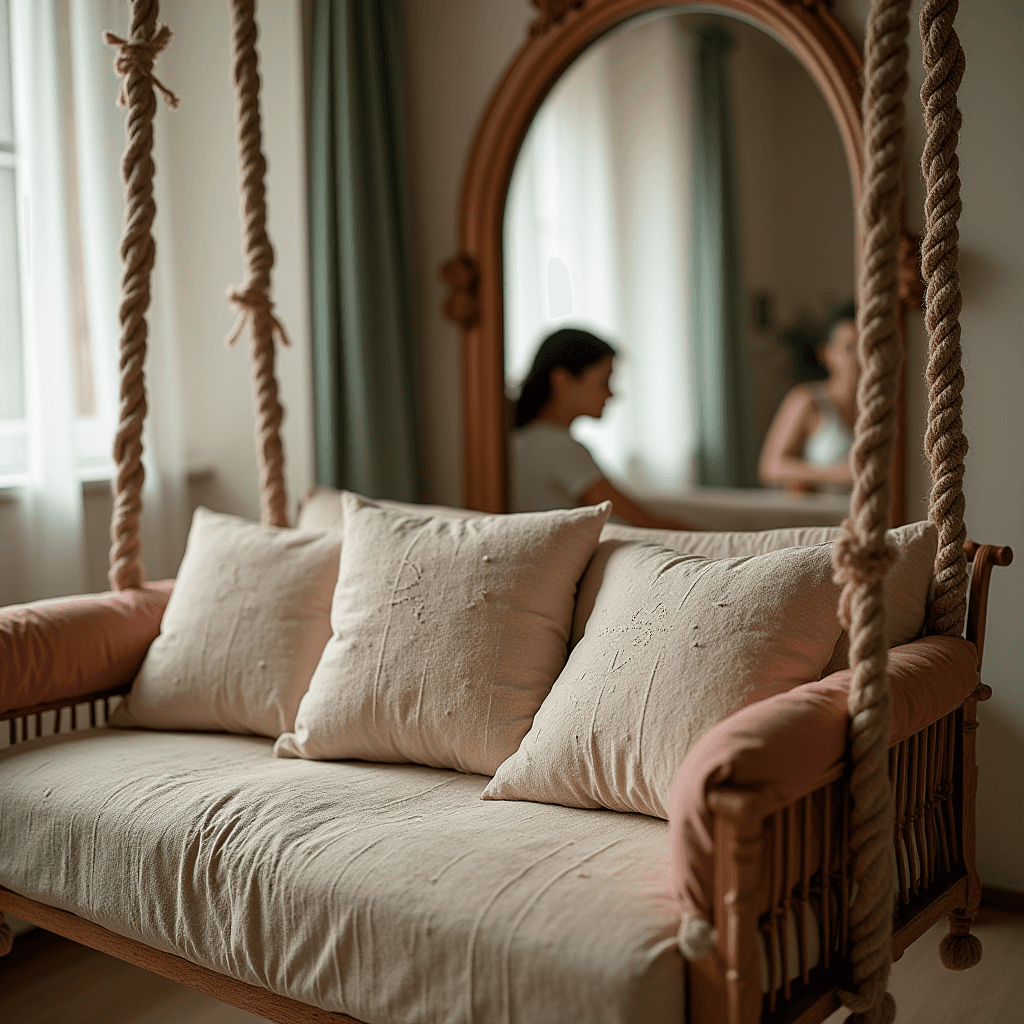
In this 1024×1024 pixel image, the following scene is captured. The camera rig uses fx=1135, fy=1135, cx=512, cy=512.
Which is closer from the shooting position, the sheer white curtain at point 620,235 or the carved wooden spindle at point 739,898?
the carved wooden spindle at point 739,898

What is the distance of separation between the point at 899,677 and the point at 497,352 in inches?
65.7

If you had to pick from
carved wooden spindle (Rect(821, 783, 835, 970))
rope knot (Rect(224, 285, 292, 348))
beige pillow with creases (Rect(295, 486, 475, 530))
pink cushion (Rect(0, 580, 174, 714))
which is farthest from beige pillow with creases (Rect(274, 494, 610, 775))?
rope knot (Rect(224, 285, 292, 348))

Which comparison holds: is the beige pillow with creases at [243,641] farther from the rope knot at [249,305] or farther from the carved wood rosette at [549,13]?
the carved wood rosette at [549,13]

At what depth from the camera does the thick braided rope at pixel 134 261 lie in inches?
85.5

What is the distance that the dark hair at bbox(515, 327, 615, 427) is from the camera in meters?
2.83

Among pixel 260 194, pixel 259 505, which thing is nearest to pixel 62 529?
pixel 259 505

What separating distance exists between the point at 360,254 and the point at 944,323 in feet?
5.58

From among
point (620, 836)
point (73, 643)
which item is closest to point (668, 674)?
point (620, 836)

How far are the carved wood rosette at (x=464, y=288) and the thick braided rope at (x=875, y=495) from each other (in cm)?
169

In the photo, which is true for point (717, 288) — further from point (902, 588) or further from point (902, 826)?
point (902, 826)

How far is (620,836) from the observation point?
59.5 inches

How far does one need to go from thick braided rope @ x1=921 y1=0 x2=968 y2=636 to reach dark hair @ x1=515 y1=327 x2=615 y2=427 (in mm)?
1219

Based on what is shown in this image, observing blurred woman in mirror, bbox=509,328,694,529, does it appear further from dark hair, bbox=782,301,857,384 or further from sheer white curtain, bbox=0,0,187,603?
sheer white curtain, bbox=0,0,187,603

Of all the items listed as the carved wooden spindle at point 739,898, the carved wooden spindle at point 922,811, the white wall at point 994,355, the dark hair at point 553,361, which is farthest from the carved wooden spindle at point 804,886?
the dark hair at point 553,361
